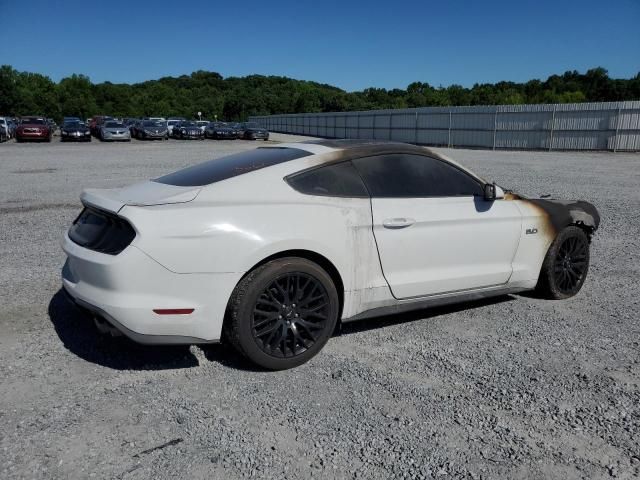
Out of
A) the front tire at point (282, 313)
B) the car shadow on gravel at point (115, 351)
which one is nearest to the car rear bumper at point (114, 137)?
the car shadow on gravel at point (115, 351)

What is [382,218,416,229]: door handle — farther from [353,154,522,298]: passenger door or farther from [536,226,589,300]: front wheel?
[536,226,589,300]: front wheel

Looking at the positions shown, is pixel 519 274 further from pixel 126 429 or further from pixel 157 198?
pixel 126 429

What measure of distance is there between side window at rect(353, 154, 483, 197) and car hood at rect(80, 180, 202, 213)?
1307mm

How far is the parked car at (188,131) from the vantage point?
1767 inches

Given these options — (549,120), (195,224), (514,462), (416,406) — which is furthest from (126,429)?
(549,120)

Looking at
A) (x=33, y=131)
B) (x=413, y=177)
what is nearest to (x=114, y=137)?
(x=33, y=131)

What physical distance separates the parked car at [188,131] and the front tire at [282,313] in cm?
4337

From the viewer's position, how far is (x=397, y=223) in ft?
13.4

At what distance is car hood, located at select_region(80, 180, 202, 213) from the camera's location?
3527 millimetres

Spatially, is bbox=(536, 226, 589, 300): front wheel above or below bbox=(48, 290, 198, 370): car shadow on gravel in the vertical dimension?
above

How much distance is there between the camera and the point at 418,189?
432 centimetres

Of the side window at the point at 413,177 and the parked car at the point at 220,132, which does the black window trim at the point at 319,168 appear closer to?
the side window at the point at 413,177

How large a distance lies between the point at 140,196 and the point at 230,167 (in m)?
0.73

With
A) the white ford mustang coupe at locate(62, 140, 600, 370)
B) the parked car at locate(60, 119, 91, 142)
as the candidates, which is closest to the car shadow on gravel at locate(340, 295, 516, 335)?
the white ford mustang coupe at locate(62, 140, 600, 370)
